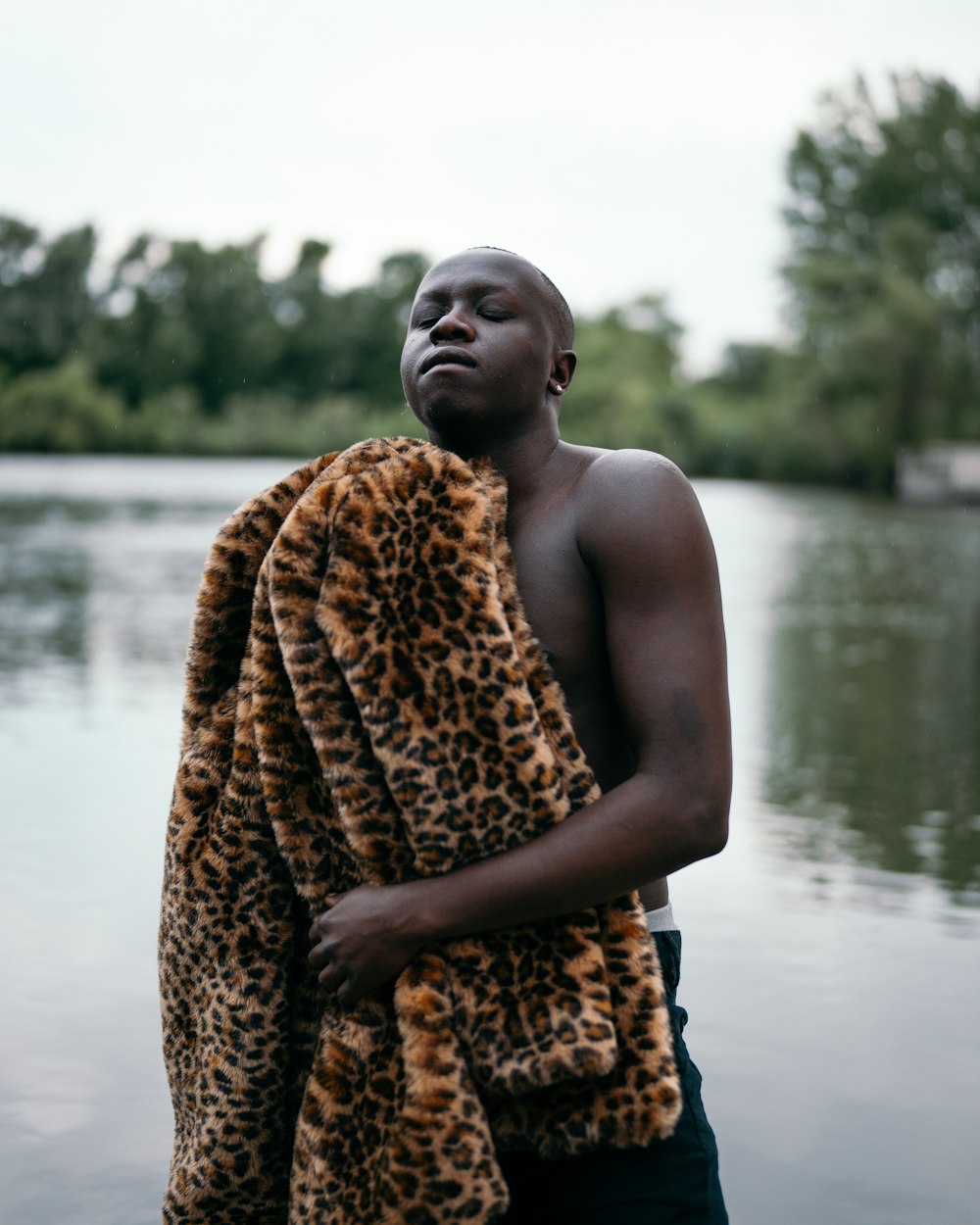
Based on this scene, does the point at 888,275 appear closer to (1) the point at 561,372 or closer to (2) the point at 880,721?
(2) the point at 880,721

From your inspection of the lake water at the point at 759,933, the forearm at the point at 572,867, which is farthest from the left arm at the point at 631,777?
the lake water at the point at 759,933

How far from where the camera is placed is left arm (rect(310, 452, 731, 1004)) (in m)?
1.44

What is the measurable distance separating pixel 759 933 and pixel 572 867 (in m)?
3.57

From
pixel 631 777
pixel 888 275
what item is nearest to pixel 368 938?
pixel 631 777

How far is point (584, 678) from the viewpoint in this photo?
5.23ft

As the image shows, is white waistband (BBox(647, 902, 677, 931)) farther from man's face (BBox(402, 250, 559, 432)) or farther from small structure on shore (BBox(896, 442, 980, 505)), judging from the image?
small structure on shore (BBox(896, 442, 980, 505))

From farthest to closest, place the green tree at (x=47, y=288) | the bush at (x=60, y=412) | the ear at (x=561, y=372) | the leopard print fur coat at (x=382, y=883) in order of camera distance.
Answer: the bush at (x=60, y=412) < the green tree at (x=47, y=288) < the ear at (x=561, y=372) < the leopard print fur coat at (x=382, y=883)

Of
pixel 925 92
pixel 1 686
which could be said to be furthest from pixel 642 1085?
pixel 925 92

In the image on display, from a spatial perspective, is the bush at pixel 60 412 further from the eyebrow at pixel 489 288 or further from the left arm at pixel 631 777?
the left arm at pixel 631 777

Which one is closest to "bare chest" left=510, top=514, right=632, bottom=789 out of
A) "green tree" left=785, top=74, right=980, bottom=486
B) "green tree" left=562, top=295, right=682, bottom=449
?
"green tree" left=562, top=295, right=682, bottom=449

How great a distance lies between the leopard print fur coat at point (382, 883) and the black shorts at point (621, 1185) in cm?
4

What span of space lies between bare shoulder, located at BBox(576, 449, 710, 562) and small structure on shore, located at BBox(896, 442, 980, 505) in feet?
133

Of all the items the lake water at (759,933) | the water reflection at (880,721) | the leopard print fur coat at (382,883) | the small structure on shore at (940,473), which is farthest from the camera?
the small structure on shore at (940,473)

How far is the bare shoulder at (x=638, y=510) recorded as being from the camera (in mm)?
1521
